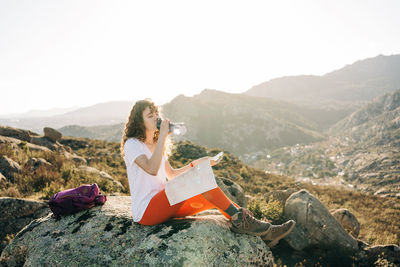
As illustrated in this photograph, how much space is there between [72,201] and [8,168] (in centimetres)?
483

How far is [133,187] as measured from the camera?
2.79 meters

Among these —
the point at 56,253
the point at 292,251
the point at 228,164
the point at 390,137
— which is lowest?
the point at 390,137

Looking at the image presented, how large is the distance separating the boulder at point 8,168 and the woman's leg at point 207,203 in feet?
19.9

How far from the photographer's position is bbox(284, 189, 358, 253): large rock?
4.96 meters

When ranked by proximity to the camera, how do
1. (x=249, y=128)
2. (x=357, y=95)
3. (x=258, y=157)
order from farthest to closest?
(x=357, y=95) → (x=249, y=128) → (x=258, y=157)

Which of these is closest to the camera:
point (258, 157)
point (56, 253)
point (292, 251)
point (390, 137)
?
point (56, 253)

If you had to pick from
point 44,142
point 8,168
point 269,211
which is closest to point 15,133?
point 44,142

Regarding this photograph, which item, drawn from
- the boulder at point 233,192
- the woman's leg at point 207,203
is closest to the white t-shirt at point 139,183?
the woman's leg at point 207,203

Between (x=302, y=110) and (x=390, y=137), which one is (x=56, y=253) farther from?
(x=302, y=110)

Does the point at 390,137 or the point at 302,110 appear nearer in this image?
the point at 390,137

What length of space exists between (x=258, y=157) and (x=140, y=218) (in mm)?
85887

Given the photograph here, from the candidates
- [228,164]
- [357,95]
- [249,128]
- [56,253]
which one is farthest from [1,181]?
[357,95]

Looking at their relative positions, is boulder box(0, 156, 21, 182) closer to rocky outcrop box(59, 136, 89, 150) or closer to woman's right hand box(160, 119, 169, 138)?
woman's right hand box(160, 119, 169, 138)

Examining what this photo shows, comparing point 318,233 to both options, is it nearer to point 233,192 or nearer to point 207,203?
point 233,192
